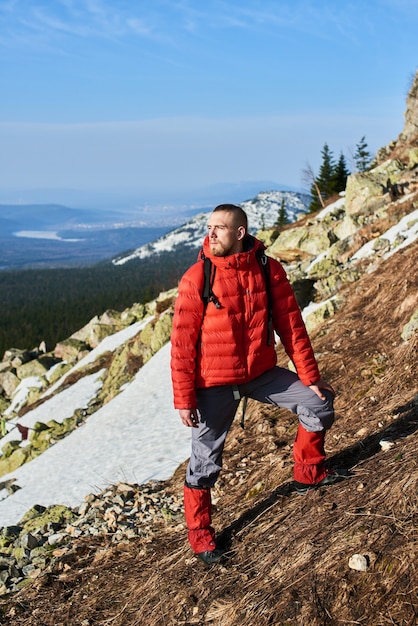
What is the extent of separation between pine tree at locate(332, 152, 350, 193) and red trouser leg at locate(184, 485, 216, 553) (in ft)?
212

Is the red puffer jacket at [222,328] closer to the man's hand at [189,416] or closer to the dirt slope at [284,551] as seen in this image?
the man's hand at [189,416]

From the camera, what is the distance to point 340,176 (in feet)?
222

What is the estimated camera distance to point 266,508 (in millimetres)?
5887

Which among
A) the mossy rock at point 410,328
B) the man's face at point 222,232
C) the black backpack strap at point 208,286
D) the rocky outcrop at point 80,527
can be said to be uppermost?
the man's face at point 222,232

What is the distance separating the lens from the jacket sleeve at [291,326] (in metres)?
5.30

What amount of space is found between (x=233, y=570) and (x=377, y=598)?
1.52 m

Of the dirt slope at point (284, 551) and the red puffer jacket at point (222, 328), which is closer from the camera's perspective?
the dirt slope at point (284, 551)

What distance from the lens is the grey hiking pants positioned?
5168mm

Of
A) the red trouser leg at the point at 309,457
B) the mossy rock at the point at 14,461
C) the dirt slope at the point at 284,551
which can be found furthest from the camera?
the mossy rock at the point at 14,461

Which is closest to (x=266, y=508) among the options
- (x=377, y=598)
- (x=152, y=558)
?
(x=152, y=558)

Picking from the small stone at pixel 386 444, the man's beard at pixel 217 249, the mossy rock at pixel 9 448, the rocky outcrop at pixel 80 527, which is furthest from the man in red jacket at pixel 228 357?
the mossy rock at pixel 9 448

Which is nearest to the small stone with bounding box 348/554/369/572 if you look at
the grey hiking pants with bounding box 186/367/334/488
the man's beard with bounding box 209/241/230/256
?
the grey hiking pants with bounding box 186/367/334/488

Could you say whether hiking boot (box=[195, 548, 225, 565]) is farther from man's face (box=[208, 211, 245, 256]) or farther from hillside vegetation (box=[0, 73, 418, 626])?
man's face (box=[208, 211, 245, 256])

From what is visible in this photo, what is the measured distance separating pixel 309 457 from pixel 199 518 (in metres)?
1.21
